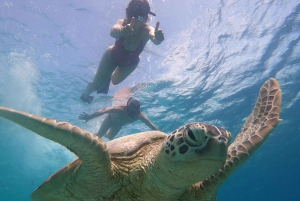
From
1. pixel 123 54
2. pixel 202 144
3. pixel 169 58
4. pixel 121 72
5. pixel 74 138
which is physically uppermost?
pixel 169 58

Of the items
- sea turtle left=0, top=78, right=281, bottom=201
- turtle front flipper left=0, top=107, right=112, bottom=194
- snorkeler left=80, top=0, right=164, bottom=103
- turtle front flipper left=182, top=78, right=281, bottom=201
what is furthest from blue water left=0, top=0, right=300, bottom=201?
turtle front flipper left=0, top=107, right=112, bottom=194

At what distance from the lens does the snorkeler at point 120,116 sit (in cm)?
927

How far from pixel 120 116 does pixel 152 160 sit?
26.0ft

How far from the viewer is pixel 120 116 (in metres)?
10.2

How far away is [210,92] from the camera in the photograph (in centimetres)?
1484

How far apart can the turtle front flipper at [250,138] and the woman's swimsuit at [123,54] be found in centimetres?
430

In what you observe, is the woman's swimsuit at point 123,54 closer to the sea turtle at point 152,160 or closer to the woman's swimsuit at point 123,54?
the woman's swimsuit at point 123,54

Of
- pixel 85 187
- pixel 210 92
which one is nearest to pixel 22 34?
pixel 210 92

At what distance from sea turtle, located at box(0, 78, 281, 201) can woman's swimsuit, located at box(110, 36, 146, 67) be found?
421 cm

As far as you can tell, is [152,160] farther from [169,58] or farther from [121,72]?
[169,58]

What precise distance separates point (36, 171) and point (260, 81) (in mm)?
45274

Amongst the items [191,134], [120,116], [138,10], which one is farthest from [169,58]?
[191,134]

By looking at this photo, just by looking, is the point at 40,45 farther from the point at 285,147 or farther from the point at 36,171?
the point at 36,171

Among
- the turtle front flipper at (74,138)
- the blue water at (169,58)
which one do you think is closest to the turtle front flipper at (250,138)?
the turtle front flipper at (74,138)
